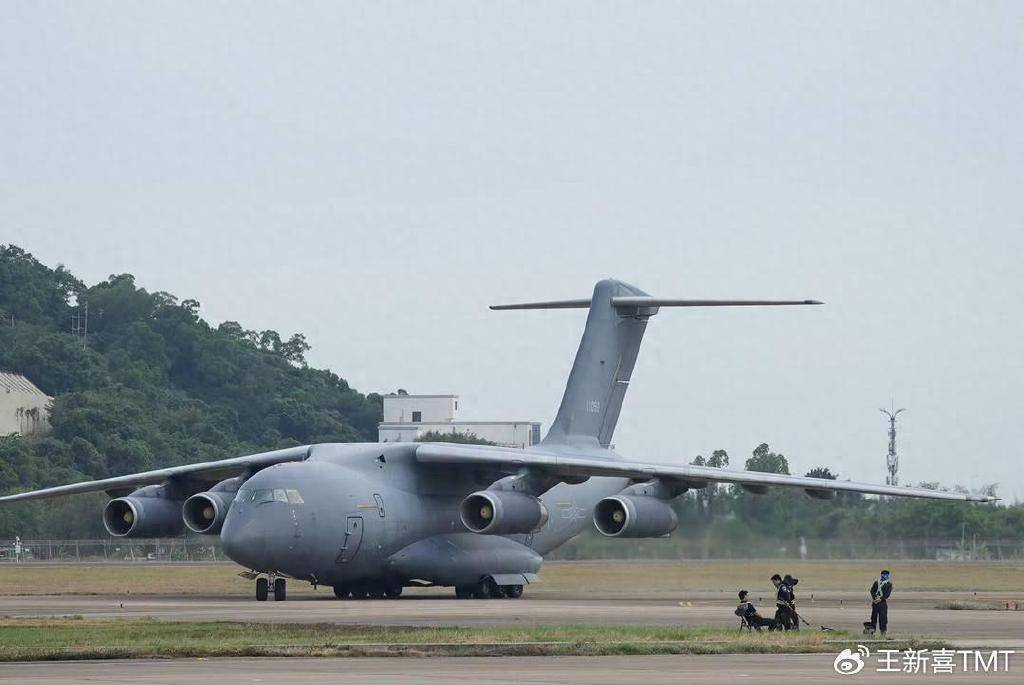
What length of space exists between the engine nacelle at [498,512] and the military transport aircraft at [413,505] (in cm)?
3

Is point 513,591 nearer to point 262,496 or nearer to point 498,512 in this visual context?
point 498,512

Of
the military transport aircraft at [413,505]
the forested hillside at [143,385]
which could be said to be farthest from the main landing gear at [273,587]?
the forested hillside at [143,385]

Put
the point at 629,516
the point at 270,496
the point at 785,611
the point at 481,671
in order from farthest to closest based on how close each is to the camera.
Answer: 1. the point at 629,516
2. the point at 270,496
3. the point at 785,611
4. the point at 481,671

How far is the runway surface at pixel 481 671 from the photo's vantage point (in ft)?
53.2

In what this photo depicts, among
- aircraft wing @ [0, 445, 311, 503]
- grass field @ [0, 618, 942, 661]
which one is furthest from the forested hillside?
grass field @ [0, 618, 942, 661]

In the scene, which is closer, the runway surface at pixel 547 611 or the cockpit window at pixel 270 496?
the runway surface at pixel 547 611

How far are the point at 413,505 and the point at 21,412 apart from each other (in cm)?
6084

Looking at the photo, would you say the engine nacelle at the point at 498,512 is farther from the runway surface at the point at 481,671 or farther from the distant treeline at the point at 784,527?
the runway surface at the point at 481,671

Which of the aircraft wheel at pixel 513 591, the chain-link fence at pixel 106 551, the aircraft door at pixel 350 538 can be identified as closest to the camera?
the aircraft door at pixel 350 538

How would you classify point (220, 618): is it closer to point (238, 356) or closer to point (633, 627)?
point (633, 627)

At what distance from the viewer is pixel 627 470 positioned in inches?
1335

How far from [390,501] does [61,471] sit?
47.6m

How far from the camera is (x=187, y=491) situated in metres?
37.0

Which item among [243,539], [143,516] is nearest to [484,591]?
[243,539]
